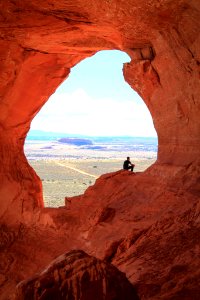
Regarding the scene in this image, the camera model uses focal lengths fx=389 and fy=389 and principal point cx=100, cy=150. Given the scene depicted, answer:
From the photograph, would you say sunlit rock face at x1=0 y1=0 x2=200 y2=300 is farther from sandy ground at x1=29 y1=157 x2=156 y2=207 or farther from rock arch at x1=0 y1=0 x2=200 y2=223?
sandy ground at x1=29 y1=157 x2=156 y2=207

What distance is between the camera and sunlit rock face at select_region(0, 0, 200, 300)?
19.2 feet

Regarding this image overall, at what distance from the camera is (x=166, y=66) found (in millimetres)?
7559

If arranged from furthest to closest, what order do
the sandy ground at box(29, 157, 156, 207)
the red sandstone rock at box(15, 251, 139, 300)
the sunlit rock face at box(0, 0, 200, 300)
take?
the sandy ground at box(29, 157, 156, 207)
the sunlit rock face at box(0, 0, 200, 300)
the red sandstone rock at box(15, 251, 139, 300)

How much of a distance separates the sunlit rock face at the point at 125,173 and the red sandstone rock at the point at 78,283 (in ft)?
2.89

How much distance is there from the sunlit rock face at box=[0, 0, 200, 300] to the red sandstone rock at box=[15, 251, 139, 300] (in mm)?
880

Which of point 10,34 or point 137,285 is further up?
point 10,34

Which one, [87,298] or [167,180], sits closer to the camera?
[87,298]

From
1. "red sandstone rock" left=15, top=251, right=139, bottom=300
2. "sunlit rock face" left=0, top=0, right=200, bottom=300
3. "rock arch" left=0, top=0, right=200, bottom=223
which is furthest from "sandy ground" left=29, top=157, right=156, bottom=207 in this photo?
"red sandstone rock" left=15, top=251, right=139, bottom=300

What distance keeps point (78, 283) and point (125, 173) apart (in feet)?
17.6

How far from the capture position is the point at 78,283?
396 centimetres

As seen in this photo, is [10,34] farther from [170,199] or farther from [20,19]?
[170,199]

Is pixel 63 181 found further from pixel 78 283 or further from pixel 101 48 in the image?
pixel 78 283

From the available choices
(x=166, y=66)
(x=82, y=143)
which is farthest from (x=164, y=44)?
(x=82, y=143)

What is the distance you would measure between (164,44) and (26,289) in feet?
17.4
